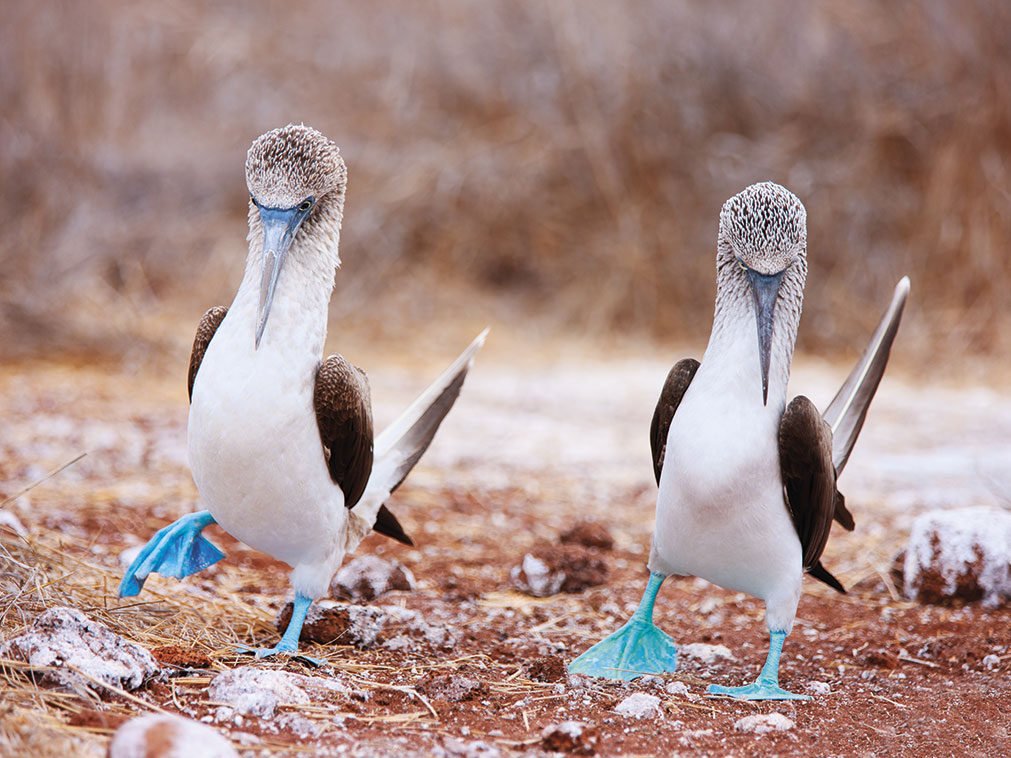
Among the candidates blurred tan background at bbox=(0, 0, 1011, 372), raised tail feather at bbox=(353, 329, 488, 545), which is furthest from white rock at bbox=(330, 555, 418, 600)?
blurred tan background at bbox=(0, 0, 1011, 372)

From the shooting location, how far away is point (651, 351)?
9.52m

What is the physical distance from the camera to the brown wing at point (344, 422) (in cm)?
301

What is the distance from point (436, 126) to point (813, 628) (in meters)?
8.02

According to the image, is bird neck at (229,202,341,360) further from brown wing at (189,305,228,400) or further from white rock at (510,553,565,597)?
white rock at (510,553,565,597)

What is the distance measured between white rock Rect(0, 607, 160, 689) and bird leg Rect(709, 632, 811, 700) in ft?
5.09

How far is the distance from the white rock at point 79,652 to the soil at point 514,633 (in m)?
0.06

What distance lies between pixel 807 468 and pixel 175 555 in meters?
1.91

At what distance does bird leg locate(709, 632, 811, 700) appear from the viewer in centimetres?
303

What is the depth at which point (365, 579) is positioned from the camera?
393 centimetres

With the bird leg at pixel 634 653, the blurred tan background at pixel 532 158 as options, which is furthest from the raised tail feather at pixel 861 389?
the blurred tan background at pixel 532 158

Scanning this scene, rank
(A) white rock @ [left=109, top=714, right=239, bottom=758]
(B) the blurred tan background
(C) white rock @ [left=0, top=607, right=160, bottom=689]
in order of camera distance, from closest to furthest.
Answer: (A) white rock @ [left=109, top=714, right=239, bottom=758]
(C) white rock @ [left=0, top=607, right=160, bottom=689]
(B) the blurred tan background

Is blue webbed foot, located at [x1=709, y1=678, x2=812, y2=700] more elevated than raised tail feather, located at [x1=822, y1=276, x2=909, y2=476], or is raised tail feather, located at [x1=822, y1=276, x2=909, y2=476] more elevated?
raised tail feather, located at [x1=822, y1=276, x2=909, y2=476]

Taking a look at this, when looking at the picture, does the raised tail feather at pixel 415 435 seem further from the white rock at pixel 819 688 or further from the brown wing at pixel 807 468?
the white rock at pixel 819 688

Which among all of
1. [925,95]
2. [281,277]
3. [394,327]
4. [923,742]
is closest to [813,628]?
[923,742]
